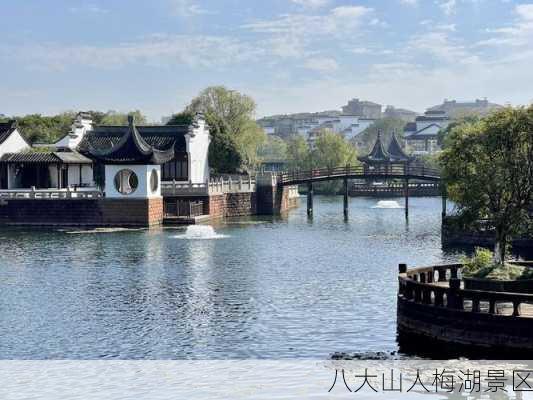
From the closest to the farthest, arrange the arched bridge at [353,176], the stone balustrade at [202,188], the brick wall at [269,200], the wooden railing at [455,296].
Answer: the wooden railing at [455,296], the stone balustrade at [202,188], the arched bridge at [353,176], the brick wall at [269,200]

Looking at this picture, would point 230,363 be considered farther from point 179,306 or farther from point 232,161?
point 232,161

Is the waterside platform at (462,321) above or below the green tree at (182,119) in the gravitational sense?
below

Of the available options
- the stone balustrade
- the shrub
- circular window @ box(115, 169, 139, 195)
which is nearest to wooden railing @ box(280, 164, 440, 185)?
the stone balustrade

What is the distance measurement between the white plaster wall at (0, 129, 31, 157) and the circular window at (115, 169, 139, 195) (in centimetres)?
1436

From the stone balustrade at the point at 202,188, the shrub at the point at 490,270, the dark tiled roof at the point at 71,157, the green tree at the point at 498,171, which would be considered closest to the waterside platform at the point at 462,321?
the shrub at the point at 490,270

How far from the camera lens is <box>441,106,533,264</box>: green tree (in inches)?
1549

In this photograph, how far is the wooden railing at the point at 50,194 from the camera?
79625 mm

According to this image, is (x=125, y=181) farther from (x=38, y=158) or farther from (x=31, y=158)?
(x=31, y=158)

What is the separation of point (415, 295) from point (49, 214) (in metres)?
53.0

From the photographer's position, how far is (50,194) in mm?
80688

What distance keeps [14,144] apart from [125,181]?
16215 mm

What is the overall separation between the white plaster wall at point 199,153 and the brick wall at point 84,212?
15.2 meters

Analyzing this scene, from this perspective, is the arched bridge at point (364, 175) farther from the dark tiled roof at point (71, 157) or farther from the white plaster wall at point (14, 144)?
A: the white plaster wall at point (14, 144)

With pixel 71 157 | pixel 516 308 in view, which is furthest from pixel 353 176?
pixel 516 308
